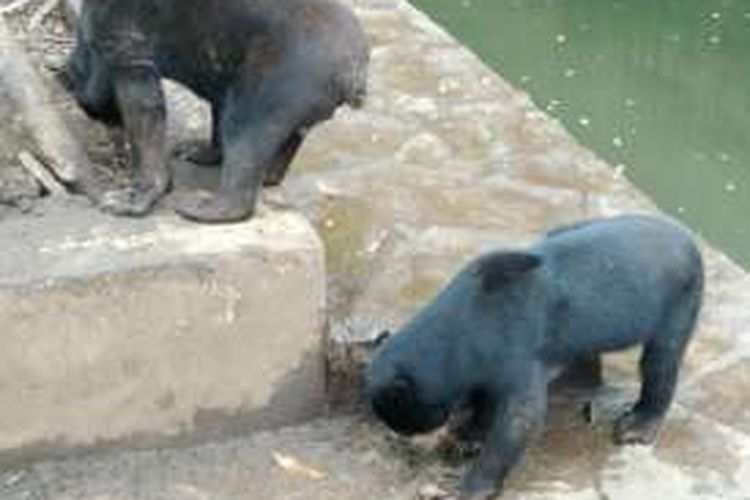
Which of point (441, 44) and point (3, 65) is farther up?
point (3, 65)

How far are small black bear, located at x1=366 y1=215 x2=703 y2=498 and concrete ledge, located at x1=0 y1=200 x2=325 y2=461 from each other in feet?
0.90

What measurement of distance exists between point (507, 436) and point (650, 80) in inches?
230

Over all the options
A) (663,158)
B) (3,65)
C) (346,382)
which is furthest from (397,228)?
(663,158)

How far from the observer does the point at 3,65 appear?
15.6 ft

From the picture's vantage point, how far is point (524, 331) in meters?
3.76

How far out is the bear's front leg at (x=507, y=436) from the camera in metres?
3.75

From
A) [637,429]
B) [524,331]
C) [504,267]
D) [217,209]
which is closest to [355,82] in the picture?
[217,209]

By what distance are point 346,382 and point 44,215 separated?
2.80 ft

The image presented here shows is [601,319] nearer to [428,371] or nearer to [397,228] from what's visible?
[428,371]

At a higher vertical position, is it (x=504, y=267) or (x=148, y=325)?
(x=504, y=267)

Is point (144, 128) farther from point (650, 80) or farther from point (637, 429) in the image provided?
point (650, 80)

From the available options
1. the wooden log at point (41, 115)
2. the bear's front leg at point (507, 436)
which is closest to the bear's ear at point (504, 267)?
the bear's front leg at point (507, 436)

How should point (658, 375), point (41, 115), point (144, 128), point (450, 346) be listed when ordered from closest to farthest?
point (450, 346)
point (658, 375)
point (144, 128)
point (41, 115)

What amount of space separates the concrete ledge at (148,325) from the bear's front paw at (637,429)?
0.76 meters
